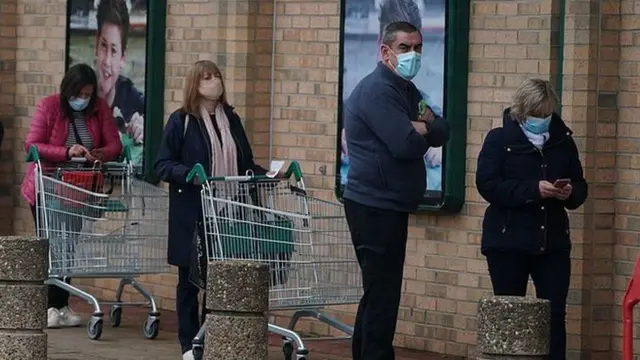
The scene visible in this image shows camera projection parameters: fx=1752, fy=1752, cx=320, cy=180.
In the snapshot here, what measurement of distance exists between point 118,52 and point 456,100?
12.6 ft

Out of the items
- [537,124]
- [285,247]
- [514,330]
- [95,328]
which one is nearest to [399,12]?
[285,247]

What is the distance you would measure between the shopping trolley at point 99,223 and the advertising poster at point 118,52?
1.34 meters

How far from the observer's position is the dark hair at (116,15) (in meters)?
14.0

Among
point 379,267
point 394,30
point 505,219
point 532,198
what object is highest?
point 394,30

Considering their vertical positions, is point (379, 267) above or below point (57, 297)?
above

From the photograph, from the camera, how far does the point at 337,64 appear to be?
1222 centimetres

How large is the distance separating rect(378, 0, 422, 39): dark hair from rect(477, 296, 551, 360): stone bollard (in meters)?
4.18

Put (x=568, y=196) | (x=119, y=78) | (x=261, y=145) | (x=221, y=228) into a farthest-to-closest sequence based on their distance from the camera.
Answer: (x=119, y=78) → (x=261, y=145) → (x=221, y=228) → (x=568, y=196)

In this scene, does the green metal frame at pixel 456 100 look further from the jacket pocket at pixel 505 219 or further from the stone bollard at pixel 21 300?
the stone bollard at pixel 21 300

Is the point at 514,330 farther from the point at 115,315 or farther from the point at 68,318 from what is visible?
the point at 68,318

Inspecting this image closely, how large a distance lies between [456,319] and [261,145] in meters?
2.26

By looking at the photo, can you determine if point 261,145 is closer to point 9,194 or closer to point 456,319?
point 456,319

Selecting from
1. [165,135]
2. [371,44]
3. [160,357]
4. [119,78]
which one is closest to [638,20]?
[371,44]

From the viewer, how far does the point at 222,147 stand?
10.9m
